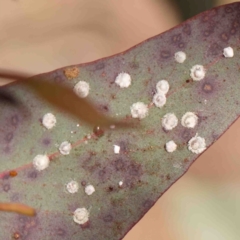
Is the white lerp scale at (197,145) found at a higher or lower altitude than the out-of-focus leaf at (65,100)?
higher

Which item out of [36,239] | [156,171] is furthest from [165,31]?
[36,239]

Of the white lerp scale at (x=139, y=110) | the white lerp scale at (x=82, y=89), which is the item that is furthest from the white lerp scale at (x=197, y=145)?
the white lerp scale at (x=82, y=89)

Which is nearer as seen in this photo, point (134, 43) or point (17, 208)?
point (17, 208)

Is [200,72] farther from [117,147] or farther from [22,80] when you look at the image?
[22,80]

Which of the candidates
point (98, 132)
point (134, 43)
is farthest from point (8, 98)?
point (134, 43)

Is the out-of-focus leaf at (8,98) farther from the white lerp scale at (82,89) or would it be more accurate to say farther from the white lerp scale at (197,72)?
Answer: the white lerp scale at (197,72)

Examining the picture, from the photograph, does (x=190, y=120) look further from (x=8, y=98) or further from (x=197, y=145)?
(x=8, y=98)
